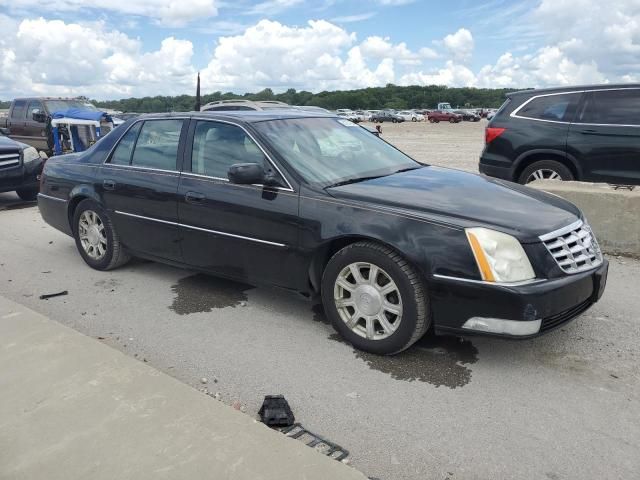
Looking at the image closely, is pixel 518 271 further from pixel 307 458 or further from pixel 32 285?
pixel 32 285

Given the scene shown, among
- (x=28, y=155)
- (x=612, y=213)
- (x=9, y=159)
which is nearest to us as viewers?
(x=612, y=213)

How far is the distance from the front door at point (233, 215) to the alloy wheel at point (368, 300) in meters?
0.40

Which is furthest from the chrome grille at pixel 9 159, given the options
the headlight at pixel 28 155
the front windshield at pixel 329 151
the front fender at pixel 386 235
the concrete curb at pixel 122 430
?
the front fender at pixel 386 235

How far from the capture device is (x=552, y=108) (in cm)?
747

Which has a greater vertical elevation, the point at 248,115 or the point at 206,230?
the point at 248,115

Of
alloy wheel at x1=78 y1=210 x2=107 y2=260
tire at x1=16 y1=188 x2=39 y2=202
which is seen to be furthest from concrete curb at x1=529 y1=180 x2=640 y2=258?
tire at x1=16 y1=188 x2=39 y2=202

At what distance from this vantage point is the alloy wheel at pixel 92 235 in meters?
5.62

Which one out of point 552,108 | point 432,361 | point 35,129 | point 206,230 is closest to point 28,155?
point 206,230

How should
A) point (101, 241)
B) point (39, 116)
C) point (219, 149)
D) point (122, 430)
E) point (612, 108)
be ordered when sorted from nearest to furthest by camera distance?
point (122, 430), point (219, 149), point (101, 241), point (612, 108), point (39, 116)

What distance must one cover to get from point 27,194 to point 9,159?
0.91 m

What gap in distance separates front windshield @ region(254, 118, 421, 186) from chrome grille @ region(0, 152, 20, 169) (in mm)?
6796

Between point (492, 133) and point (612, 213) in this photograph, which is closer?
point (612, 213)

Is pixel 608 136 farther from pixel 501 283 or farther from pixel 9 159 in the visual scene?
pixel 9 159

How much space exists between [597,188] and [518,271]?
137 inches
